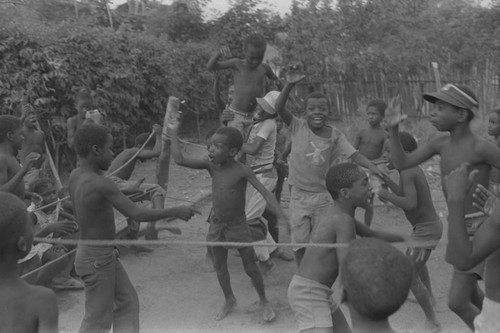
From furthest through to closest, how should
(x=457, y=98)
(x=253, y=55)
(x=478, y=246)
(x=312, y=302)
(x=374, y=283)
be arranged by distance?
(x=253, y=55)
(x=457, y=98)
(x=312, y=302)
(x=478, y=246)
(x=374, y=283)

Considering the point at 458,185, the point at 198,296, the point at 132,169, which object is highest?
the point at 458,185

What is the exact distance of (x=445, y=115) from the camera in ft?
12.7

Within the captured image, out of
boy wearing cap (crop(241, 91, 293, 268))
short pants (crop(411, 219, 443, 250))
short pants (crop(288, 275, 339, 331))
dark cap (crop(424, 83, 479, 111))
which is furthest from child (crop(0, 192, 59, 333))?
boy wearing cap (crop(241, 91, 293, 268))

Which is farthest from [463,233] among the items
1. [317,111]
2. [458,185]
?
[317,111]

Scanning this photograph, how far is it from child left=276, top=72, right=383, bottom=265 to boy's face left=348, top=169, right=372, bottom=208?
4.18ft

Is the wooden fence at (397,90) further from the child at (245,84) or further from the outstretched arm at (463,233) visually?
the outstretched arm at (463,233)

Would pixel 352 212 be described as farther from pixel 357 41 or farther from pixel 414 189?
pixel 357 41

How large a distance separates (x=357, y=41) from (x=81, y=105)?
8.43 m

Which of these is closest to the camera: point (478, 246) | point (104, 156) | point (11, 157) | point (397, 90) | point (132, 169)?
point (478, 246)

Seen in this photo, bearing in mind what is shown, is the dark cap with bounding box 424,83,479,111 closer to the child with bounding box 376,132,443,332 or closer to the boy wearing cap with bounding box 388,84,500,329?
the boy wearing cap with bounding box 388,84,500,329

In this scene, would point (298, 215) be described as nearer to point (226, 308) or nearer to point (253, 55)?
point (226, 308)

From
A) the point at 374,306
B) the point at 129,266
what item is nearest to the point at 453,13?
the point at 129,266

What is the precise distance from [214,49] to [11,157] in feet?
32.4

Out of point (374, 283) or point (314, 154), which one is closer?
point (374, 283)
